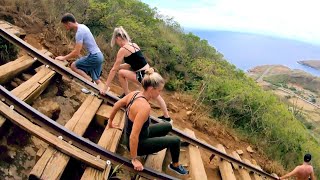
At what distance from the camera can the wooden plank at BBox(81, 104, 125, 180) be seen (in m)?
4.01

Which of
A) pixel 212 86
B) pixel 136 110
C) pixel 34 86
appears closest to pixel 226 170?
pixel 136 110

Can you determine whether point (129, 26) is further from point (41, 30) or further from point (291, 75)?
point (291, 75)

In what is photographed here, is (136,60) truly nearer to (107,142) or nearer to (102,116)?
(102,116)

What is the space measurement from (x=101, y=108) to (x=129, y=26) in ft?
16.8

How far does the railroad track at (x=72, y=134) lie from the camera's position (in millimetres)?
4074

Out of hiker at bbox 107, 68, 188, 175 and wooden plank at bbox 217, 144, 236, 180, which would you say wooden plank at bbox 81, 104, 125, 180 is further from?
wooden plank at bbox 217, 144, 236, 180

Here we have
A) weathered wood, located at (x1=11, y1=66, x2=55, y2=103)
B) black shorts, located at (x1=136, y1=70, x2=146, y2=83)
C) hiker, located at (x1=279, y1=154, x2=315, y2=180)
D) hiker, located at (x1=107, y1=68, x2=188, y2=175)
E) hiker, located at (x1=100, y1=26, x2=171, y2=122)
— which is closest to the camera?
hiker, located at (x1=107, y1=68, x2=188, y2=175)

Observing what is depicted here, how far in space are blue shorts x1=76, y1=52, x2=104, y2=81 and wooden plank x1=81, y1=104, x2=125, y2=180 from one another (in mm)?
1081

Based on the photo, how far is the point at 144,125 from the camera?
4.33 m

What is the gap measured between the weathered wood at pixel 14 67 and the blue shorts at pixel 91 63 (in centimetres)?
84

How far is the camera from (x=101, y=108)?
18.9 ft

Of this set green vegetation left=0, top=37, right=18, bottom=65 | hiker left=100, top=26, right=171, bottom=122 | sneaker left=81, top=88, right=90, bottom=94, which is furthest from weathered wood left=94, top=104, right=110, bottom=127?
green vegetation left=0, top=37, right=18, bottom=65

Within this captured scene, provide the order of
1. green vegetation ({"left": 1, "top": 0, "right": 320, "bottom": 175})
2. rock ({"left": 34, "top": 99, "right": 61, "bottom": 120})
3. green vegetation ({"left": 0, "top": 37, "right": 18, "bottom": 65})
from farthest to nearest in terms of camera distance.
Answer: green vegetation ({"left": 1, "top": 0, "right": 320, "bottom": 175}) < green vegetation ({"left": 0, "top": 37, "right": 18, "bottom": 65}) < rock ({"left": 34, "top": 99, "right": 61, "bottom": 120})

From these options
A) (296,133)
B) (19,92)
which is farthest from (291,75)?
(19,92)
